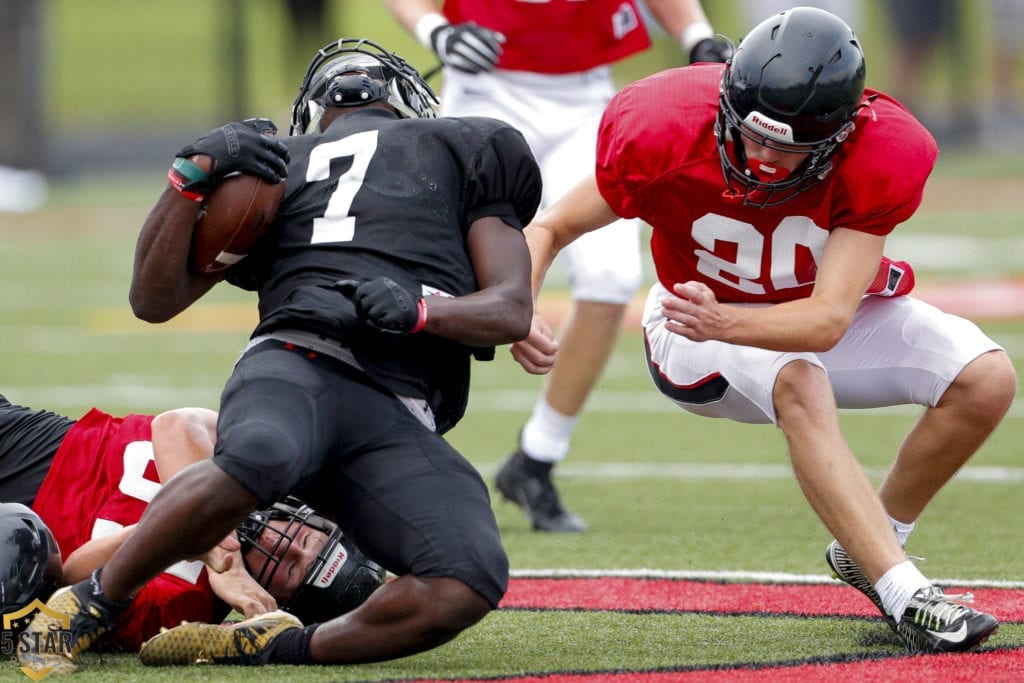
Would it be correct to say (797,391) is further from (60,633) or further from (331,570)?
(60,633)

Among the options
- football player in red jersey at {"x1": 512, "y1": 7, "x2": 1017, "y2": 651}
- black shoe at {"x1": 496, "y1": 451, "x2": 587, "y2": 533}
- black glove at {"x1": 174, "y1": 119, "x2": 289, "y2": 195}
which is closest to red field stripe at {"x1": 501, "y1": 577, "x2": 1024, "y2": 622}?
football player in red jersey at {"x1": 512, "y1": 7, "x2": 1017, "y2": 651}

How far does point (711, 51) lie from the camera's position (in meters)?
5.19

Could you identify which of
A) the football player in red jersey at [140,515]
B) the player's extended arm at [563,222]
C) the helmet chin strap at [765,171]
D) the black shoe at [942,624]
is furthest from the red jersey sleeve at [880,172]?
the football player in red jersey at [140,515]

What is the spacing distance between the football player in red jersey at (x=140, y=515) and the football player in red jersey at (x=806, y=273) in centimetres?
64

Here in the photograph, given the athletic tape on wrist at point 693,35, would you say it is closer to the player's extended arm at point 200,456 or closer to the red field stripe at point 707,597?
the red field stripe at point 707,597

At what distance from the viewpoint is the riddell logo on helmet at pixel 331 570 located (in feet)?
11.6

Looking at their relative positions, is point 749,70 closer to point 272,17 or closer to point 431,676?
point 431,676

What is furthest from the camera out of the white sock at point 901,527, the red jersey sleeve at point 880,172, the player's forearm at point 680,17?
the player's forearm at point 680,17

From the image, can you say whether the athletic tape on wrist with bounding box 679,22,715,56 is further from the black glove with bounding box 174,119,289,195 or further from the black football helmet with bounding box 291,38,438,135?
the black glove with bounding box 174,119,289,195

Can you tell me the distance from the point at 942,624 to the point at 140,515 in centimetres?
171

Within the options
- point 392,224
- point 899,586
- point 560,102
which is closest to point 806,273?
point 899,586

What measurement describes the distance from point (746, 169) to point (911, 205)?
0.37 m

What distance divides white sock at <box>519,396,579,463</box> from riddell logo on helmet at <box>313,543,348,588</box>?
1.72m

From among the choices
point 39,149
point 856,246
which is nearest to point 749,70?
point 856,246
